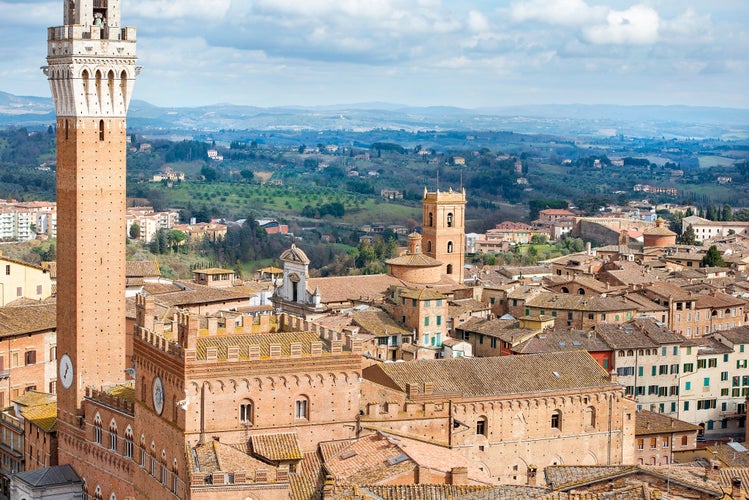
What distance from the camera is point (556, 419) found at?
43.6 m

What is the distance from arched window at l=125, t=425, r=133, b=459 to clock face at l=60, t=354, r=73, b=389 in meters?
4.76

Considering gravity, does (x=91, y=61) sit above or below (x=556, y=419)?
above

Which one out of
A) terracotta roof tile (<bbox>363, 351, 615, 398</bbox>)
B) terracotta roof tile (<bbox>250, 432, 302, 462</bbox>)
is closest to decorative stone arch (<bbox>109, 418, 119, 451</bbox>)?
terracotta roof tile (<bbox>250, 432, 302, 462</bbox>)

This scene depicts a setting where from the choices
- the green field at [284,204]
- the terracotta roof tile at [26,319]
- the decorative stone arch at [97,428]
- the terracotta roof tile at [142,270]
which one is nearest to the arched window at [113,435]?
the decorative stone arch at [97,428]

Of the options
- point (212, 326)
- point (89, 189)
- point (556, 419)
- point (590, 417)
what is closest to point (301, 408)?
point (212, 326)

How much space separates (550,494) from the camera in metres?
28.5

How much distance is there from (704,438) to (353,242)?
85.1m

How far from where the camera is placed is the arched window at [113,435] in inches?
1586

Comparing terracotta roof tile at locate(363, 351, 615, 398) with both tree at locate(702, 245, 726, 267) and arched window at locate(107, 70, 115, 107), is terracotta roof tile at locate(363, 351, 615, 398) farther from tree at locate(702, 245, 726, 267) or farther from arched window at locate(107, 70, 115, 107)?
tree at locate(702, 245, 726, 267)

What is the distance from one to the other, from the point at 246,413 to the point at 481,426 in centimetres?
911

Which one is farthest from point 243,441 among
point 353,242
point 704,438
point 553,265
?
point 353,242

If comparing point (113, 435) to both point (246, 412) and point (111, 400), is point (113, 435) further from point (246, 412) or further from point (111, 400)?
point (246, 412)

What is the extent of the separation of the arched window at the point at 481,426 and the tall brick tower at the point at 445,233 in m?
36.3

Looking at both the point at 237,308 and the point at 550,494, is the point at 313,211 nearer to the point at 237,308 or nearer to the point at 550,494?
the point at 237,308
